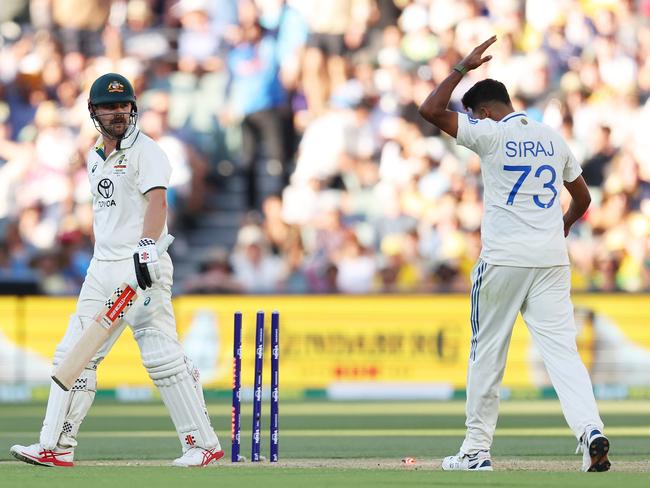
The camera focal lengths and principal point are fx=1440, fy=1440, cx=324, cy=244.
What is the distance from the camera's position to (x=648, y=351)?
15469 millimetres

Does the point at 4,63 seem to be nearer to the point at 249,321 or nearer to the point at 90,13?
the point at 90,13

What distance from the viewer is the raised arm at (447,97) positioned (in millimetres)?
7156

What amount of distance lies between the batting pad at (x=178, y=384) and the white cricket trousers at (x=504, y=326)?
1396 millimetres

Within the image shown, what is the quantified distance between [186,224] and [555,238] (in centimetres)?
1112

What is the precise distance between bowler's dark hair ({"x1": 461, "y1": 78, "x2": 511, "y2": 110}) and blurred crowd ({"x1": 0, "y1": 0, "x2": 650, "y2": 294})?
8617mm

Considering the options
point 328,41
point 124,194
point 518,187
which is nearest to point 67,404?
point 124,194

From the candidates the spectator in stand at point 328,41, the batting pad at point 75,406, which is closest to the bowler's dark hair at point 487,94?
the batting pad at point 75,406

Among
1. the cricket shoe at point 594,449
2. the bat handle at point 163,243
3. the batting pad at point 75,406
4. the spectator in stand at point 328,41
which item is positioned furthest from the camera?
the spectator in stand at point 328,41

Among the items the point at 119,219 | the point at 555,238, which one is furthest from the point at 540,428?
the point at 119,219

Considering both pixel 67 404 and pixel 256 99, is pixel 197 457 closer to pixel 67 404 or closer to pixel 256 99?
pixel 67 404

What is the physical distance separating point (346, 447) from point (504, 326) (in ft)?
8.08

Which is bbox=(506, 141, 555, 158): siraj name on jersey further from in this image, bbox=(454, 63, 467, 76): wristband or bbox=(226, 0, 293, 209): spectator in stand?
bbox=(226, 0, 293, 209): spectator in stand

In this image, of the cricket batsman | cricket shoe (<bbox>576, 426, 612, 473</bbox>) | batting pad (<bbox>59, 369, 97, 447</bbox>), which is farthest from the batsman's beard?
cricket shoe (<bbox>576, 426, 612, 473</bbox>)

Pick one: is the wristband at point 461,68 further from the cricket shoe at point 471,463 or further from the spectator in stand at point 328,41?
the spectator in stand at point 328,41
